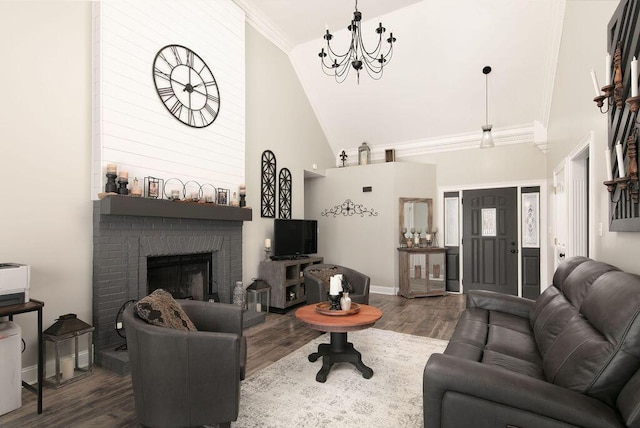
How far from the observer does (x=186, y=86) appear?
156 inches

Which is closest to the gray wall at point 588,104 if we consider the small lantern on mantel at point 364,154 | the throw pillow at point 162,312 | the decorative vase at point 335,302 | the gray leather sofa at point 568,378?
the gray leather sofa at point 568,378

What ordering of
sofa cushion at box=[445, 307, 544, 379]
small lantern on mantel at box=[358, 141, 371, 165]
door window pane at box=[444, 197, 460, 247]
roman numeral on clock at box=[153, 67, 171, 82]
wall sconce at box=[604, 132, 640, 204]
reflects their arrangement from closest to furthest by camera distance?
1. wall sconce at box=[604, 132, 640, 204]
2. sofa cushion at box=[445, 307, 544, 379]
3. roman numeral on clock at box=[153, 67, 171, 82]
4. door window pane at box=[444, 197, 460, 247]
5. small lantern on mantel at box=[358, 141, 371, 165]

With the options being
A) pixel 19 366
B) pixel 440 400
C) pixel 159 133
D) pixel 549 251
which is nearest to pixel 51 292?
pixel 19 366

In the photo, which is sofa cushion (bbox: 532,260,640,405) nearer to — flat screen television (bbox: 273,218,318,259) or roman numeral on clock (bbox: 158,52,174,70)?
flat screen television (bbox: 273,218,318,259)

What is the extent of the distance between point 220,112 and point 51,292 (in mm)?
2664

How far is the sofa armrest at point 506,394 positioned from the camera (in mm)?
1322

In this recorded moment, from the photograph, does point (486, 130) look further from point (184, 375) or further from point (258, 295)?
point (184, 375)

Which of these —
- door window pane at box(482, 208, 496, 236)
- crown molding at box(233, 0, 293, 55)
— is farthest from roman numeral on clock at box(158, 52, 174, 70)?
door window pane at box(482, 208, 496, 236)

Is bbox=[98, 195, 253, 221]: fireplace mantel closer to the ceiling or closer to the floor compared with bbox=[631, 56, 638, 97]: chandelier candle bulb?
closer to the floor

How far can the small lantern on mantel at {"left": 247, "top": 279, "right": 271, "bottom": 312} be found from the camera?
4.87m

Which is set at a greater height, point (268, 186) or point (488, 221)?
point (268, 186)

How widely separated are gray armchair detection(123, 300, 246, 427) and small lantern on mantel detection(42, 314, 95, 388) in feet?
3.78

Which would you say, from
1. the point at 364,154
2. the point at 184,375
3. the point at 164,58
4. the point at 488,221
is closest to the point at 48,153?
the point at 164,58

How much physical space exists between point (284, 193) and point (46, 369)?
3.76 metres
